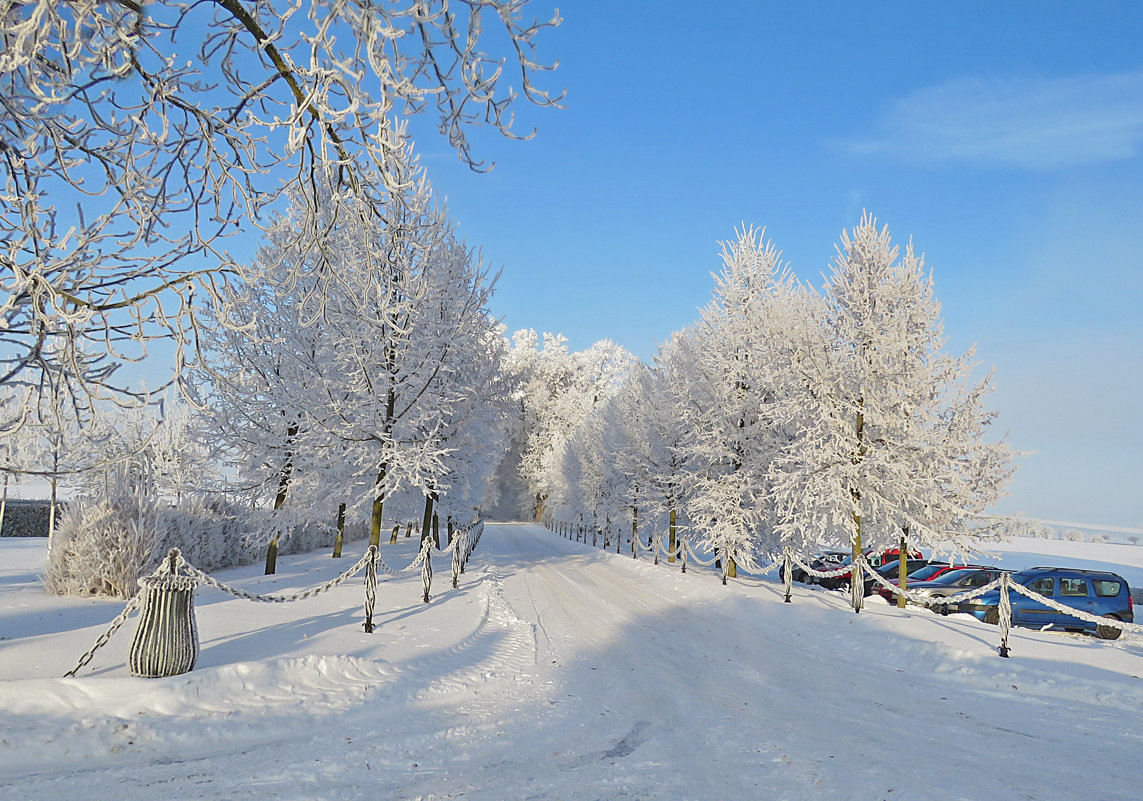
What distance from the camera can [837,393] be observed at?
48.2 ft

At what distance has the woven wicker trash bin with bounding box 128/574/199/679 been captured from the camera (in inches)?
228

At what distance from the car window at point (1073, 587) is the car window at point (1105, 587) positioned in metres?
0.21

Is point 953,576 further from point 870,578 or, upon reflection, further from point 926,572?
point 870,578

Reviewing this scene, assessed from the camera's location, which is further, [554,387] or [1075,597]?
[554,387]

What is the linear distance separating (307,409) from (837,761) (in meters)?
11.0

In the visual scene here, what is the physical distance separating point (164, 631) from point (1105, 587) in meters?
18.0

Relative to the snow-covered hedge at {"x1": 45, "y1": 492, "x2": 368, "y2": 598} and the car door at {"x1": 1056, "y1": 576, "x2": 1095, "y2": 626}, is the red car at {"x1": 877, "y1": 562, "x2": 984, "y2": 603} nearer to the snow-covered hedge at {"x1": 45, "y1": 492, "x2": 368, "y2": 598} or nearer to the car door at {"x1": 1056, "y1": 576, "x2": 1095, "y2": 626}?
the car door at {"x1": 1056, "y1": 576, "x2": 1095, "y2": 626}

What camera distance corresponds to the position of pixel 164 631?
19.4 ft

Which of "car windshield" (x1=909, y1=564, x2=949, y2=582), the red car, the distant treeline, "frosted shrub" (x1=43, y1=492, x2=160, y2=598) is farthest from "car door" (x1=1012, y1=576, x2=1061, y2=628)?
the distant treeline

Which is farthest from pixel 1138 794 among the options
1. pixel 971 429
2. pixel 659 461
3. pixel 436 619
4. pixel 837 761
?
pixel 659 461

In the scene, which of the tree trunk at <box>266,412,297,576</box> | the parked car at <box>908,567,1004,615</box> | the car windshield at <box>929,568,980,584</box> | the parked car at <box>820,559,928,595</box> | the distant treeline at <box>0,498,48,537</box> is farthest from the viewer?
the distant treeline at <box>0,498,48,537</box>

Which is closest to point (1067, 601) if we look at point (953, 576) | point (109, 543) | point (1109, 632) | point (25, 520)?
point (953, 576)

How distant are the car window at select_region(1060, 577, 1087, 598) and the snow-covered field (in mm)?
3565

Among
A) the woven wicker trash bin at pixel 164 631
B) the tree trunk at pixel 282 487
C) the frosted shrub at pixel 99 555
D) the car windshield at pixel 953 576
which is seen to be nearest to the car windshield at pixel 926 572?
the car windshield at pixel 953 576
